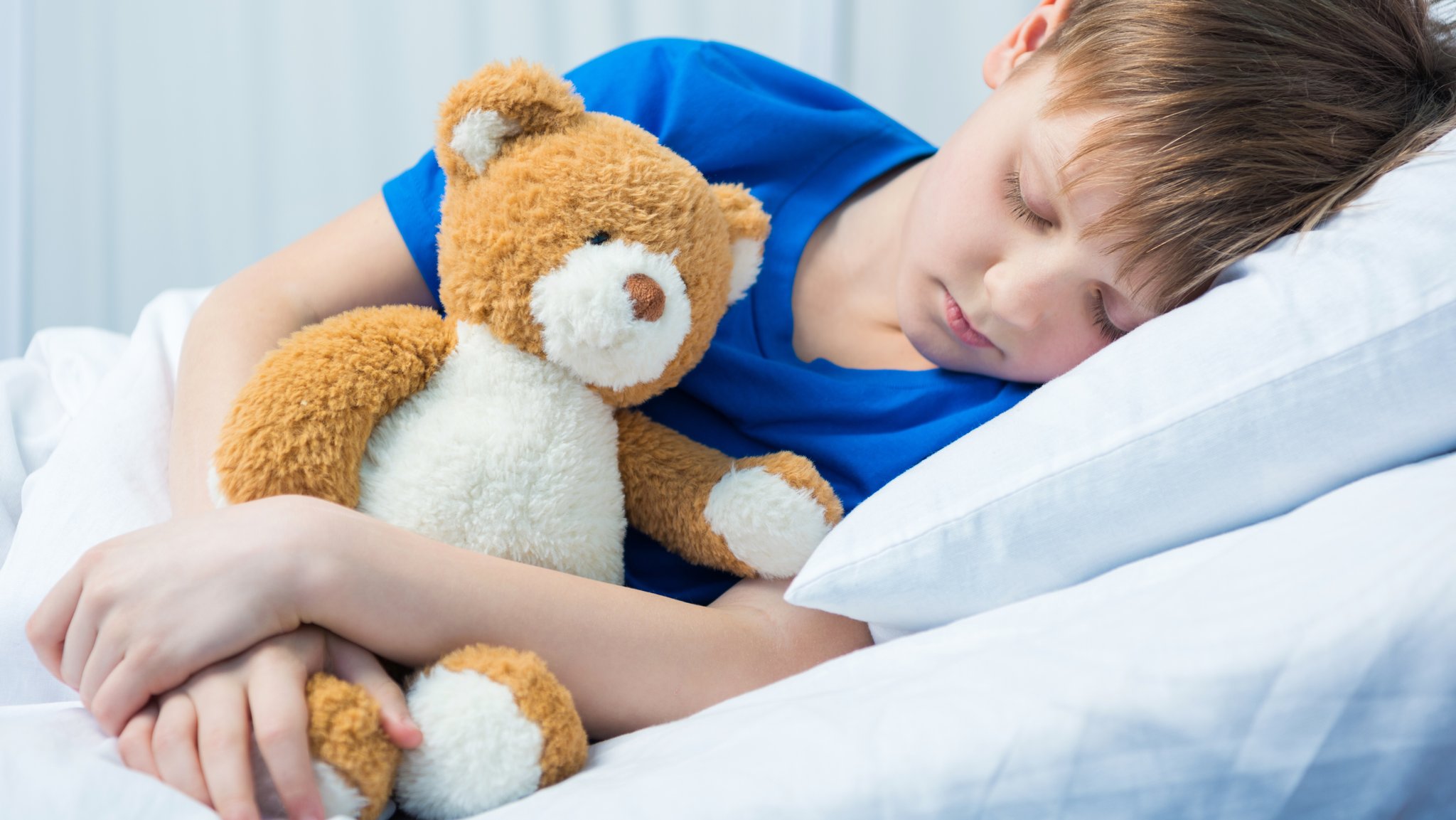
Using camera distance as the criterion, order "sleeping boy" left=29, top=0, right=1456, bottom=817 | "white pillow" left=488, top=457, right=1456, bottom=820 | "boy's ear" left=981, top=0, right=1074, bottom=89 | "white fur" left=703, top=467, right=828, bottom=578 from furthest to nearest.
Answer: "boy's ear" left=981, top=0, right=1074, bottom=89
"white fur" left=703, top=467, right=828, bottom=578
"sleeping boy" left=29, top=0, right=1456, bottom=817
"white pillow" left=488, top=457, right=1456, bottom=820

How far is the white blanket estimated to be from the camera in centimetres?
41

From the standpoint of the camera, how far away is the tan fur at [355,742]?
47cm

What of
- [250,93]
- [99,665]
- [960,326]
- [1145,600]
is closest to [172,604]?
[99,665]

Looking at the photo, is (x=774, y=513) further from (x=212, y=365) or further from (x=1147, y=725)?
(x=212, y=365)

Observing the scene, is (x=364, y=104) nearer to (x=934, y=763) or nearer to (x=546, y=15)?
(x=546, y=15)

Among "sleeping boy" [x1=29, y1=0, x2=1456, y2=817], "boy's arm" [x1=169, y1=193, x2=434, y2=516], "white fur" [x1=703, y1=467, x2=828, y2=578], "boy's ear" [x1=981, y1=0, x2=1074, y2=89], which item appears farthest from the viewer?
"boy's ear" [x1=981, y1=0, x2=1074, y2=89]

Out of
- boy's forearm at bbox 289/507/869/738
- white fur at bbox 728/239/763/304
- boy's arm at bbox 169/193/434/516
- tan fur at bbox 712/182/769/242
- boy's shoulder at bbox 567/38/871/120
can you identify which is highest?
boy's shoulder at bbox 567/38/871/120

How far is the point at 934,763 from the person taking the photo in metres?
0.42

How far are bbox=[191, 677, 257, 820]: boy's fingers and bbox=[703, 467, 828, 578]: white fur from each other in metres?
0.31

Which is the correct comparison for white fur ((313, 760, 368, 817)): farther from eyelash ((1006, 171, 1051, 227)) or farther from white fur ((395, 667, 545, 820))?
eyelash ((1006, 171, 1051, 227))

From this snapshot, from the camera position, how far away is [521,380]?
1.96 ft

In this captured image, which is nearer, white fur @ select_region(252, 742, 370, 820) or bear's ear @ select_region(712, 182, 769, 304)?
white fur @ select_region(252, 742, 370, 820)

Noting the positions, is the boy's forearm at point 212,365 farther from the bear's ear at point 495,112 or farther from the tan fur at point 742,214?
A: the tan fur at point 742,214

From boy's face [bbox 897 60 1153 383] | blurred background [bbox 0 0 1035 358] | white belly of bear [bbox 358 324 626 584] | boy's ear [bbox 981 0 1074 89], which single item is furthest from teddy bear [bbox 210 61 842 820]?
blurred background [bbox 0 0 1035 358]
